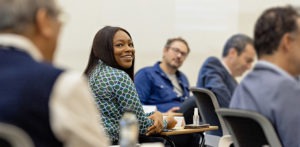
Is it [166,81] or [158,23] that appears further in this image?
[158,23]

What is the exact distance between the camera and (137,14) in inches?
259

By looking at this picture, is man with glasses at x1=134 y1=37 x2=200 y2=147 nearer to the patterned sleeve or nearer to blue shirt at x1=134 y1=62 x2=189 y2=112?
blue shirt at x1=134 y1=62 x2=189 y2=112

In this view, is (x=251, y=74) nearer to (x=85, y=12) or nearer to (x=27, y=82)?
(x=27, y=82)

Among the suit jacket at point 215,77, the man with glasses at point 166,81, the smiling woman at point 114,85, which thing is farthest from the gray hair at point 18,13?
the man with glasses at point 166,81

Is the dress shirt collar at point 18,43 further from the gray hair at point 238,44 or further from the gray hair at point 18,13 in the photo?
the gray hair at point 238,44

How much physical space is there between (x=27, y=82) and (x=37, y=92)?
0.04 metres

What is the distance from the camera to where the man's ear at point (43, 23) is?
1.61 metres

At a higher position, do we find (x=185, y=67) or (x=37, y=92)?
(x=37, y=92)

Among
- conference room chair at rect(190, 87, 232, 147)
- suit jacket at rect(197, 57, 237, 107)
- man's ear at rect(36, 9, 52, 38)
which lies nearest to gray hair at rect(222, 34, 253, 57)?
suit jacket at rect(197, 57, 237, 107)

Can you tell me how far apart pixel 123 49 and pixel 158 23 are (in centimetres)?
293

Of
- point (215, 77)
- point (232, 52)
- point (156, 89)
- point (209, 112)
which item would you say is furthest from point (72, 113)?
point (232, 52)

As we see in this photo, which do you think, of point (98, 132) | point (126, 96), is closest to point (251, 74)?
point (98, 132)

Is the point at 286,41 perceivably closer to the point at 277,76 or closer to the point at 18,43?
the point at 277,76

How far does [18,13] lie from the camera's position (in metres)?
1.59
